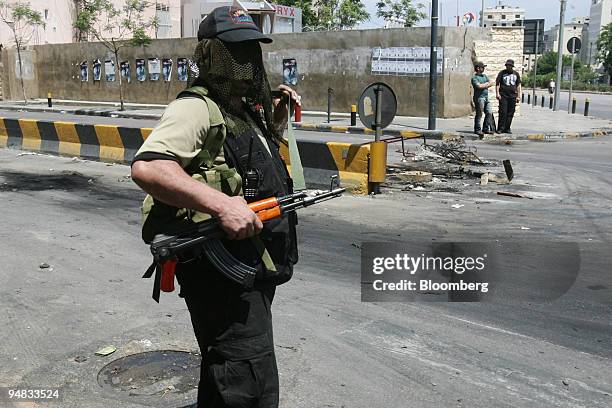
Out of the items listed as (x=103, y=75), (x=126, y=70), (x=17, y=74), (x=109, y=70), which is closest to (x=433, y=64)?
(x=126, y=70)

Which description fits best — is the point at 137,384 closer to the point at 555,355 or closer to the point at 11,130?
the point at 555,355

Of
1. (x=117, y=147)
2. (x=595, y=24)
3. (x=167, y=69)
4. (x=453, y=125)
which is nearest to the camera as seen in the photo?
(x=117, y=147)

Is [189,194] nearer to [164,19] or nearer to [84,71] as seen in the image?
[84,71]

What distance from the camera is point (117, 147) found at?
12.0 metres

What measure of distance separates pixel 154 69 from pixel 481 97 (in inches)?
720

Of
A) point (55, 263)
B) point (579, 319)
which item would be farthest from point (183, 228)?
point (55, 263)

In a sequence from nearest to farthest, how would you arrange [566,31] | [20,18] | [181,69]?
[181,69] → [20,18] → [566,31]

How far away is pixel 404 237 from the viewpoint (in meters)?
6.65

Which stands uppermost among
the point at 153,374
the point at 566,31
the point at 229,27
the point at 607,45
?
the point at 566,31

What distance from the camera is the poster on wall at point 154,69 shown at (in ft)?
98.8

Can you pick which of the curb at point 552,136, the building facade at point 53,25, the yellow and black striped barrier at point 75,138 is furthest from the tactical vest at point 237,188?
the building facade at point 53,25

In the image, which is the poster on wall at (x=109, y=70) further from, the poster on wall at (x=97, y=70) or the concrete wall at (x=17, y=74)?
the concrete wall at (x=17, y=74)

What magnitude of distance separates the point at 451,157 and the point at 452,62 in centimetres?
1069

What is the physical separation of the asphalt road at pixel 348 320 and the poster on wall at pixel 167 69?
74.0ft
